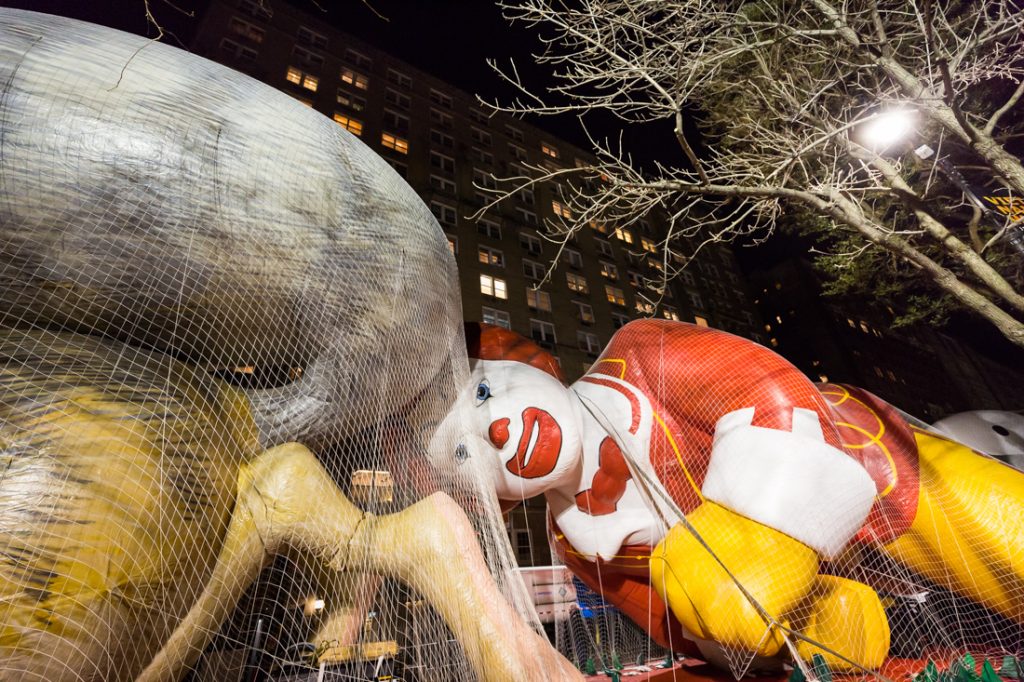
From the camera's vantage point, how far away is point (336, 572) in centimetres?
155

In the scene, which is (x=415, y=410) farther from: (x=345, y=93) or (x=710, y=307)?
(x=710, y=307)

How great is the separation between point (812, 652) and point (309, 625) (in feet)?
8.89

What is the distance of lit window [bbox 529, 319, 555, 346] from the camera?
17531 millimetres

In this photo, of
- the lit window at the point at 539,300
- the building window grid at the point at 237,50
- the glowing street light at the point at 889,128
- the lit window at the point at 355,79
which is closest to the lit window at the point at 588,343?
the lit window at the point at 539,300

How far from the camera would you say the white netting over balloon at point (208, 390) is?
1.03 metres

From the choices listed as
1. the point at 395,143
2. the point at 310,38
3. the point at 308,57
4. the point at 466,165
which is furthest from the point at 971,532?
the point at 310,38

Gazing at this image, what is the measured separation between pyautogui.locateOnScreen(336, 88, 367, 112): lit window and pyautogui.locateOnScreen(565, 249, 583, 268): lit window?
412 inches

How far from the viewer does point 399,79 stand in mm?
20328

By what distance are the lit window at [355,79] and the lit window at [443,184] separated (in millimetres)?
4988

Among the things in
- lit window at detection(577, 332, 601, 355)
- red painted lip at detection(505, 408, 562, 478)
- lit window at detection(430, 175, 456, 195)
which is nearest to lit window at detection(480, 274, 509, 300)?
lit window at detection(577, 332, 601, 355)

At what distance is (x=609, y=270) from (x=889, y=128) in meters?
18.4

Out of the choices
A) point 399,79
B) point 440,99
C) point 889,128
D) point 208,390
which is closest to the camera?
point 208,390

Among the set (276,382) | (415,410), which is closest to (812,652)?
(415,410)

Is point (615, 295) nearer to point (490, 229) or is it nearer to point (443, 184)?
point (490, 229)
